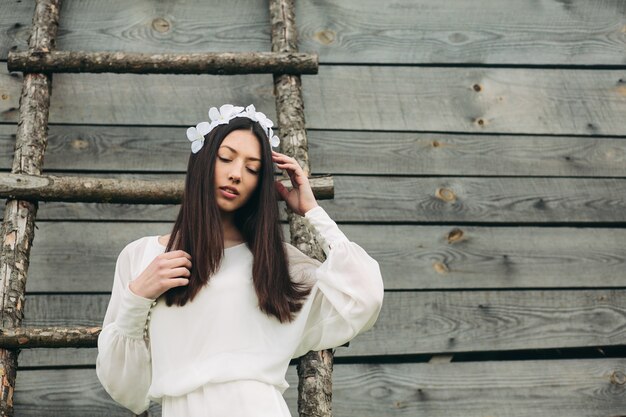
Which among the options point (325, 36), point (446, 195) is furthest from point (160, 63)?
point (446, 195)

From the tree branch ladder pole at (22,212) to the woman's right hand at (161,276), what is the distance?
1.69 feet

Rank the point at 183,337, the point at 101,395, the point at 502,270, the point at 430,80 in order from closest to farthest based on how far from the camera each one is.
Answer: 1. the point at 183,337
2. the point at 101,395
3. the point at 502,270
4. the point at 430,80

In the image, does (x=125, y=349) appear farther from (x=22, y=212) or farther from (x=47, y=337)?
(x=22, y=212)

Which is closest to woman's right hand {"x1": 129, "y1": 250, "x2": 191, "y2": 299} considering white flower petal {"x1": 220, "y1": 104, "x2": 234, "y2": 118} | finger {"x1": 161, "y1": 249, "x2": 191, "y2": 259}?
finger {"x1": 161, "y1": 249, "x2": 191, "y2": 259}

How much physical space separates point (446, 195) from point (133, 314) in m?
1.63

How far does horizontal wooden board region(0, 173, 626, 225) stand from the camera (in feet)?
10.4

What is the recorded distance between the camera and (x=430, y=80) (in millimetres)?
3371

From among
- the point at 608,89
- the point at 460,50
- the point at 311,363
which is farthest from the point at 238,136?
the point at 608,89

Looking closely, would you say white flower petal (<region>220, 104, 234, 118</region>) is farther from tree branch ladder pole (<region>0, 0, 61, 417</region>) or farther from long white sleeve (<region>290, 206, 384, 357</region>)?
tree branch ladder pole (<region>0, 0, 61, 417</region>)

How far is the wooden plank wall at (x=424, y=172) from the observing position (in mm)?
3029

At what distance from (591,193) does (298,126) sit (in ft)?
4.54

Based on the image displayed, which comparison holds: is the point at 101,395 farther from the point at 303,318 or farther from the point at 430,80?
the point at 430,80

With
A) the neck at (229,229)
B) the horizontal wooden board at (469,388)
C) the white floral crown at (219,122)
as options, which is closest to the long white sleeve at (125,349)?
the neck at (229,229)

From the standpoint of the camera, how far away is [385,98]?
333 centimetres
